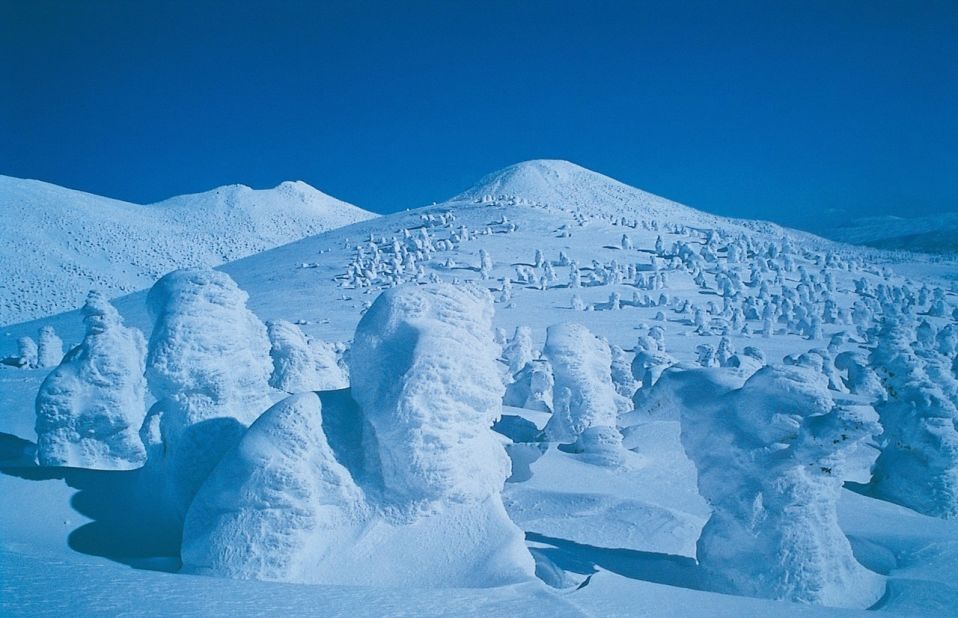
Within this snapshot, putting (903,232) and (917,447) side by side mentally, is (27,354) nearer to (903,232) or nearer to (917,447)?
(917,447)

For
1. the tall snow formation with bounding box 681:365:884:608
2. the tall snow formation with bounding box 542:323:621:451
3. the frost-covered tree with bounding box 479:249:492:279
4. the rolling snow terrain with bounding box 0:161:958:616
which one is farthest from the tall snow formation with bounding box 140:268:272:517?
the frost-covered tree with bounding box 479:249:492:279

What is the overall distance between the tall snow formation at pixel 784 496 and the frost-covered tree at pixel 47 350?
79.8 feet

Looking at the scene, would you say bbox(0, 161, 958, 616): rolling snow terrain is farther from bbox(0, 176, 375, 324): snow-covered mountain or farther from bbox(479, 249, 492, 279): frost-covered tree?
bbox(479, 249, 492, 279): frost-covered tree

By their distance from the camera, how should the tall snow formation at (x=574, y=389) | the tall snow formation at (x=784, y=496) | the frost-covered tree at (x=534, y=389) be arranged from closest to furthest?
1. the tall snow formation at (x=784, y=496)
2. the tall snow formation at (x=574, y=389)
3. the frost-covered tree at (x=534, y=389)

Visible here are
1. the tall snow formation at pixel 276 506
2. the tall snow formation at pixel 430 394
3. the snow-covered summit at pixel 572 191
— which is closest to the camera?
the tall snow formation at pixel 276 506

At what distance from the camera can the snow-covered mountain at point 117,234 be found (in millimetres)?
48550

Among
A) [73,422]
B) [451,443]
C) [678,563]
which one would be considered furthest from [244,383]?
[678,563]

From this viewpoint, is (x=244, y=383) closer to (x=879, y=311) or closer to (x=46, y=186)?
(x=879, y=311)

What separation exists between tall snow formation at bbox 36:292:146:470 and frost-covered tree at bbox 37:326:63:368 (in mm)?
15685

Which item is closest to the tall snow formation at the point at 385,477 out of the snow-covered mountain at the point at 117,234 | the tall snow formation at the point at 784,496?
the tall snow formation at the point at 784,496

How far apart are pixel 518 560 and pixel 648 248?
4717 centimetres

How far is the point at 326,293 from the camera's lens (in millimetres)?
39906

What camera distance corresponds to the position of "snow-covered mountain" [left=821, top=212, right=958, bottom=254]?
89375 mm

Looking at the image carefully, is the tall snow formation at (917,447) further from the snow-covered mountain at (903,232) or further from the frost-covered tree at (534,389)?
the snow-covered mountain at (903,232)
